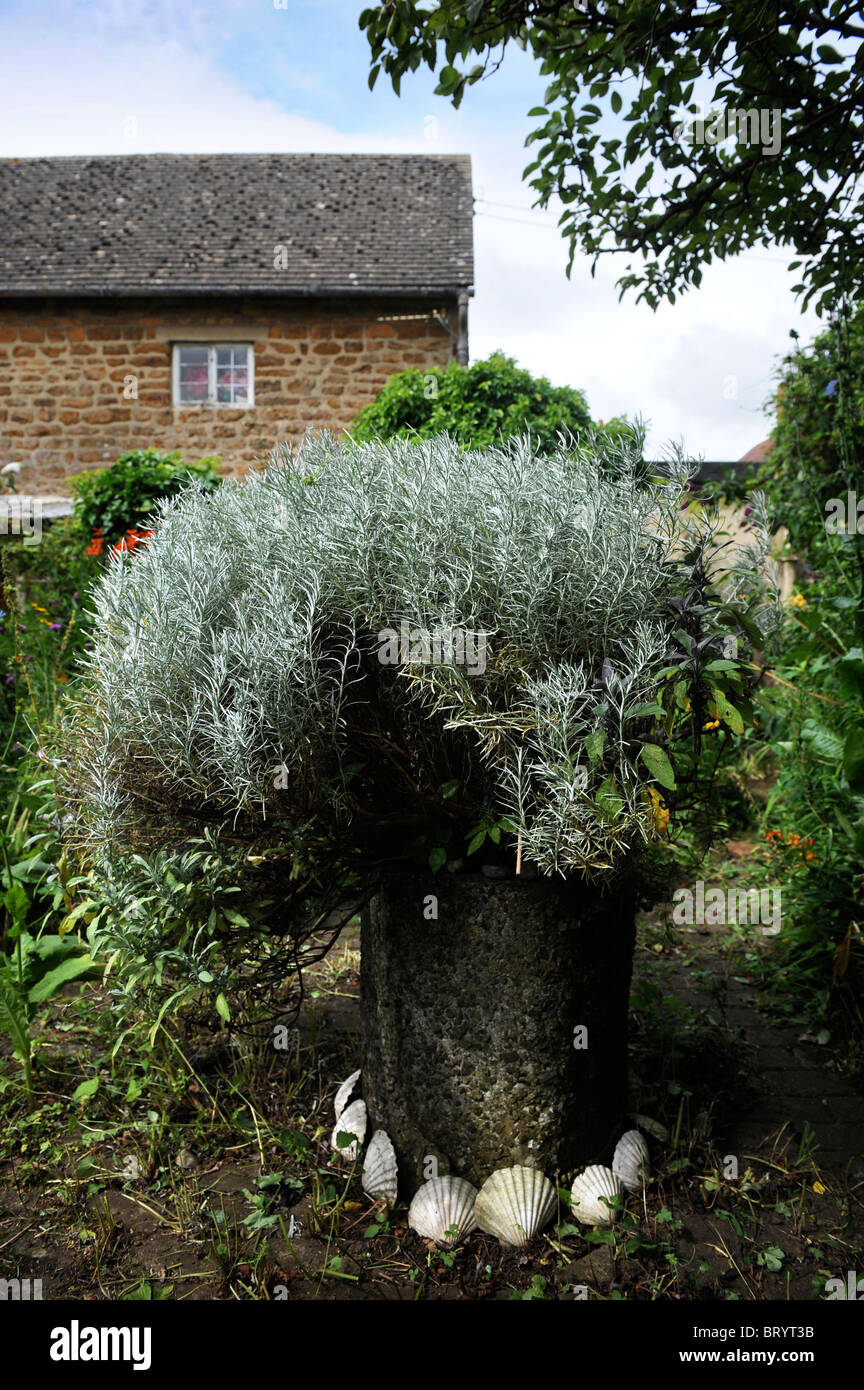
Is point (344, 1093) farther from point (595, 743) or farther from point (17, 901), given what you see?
point (595, 743)

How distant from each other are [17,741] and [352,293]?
967cm

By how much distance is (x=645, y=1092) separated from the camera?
3.02 m

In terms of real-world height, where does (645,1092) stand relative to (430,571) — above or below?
below

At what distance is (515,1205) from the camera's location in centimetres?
242

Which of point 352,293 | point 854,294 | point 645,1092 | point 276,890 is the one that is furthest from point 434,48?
point 352,293

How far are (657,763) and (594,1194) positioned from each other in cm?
125

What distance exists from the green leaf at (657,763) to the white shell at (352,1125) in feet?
4.81

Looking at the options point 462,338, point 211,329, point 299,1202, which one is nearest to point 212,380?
point 211,329

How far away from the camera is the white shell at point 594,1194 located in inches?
97.9

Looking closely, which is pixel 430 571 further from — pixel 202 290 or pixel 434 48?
pixel 202 290

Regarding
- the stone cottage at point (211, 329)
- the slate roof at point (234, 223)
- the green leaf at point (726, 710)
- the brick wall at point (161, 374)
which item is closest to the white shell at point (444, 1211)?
the green leaf at point (726, 710)

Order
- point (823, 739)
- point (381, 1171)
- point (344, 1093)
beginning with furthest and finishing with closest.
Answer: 1. point (823, 739)
2. point (344, 1093)
3. point (381, 1171)

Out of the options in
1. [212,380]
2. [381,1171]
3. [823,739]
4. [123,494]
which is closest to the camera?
[381,1171]
